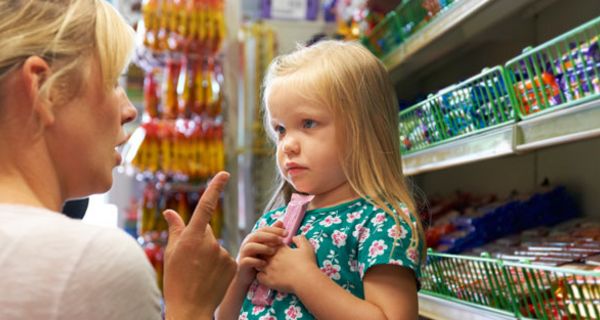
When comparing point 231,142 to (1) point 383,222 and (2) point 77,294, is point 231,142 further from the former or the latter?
(2) point 77,294

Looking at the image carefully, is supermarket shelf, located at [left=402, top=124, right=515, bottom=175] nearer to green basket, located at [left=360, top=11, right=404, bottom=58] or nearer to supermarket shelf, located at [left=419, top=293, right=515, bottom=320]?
supermarket shelf, located at [left=419, top=293, right=515, bottom=320]

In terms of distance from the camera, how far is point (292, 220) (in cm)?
152

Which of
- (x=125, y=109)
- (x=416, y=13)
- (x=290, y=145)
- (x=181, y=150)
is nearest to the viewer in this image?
(x=125, y=109)

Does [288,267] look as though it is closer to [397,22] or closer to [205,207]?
[205,207]

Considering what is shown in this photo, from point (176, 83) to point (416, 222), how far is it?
2.68 m

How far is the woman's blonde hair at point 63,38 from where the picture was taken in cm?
88

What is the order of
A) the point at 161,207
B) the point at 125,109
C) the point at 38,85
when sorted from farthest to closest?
the point at 161,207
the point at 125,109
the point at 38,85

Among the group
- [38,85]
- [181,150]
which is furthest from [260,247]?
[181,150]

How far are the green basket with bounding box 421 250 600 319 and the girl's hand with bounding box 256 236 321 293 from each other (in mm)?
487

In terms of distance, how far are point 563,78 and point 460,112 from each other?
0.50m

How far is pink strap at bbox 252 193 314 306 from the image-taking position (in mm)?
1448

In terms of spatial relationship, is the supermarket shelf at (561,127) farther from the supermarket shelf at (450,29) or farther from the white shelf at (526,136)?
the supermarket shelf at (450,29)

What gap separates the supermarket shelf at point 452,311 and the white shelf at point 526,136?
388 millimetres

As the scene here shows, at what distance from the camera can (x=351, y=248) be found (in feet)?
4.66
